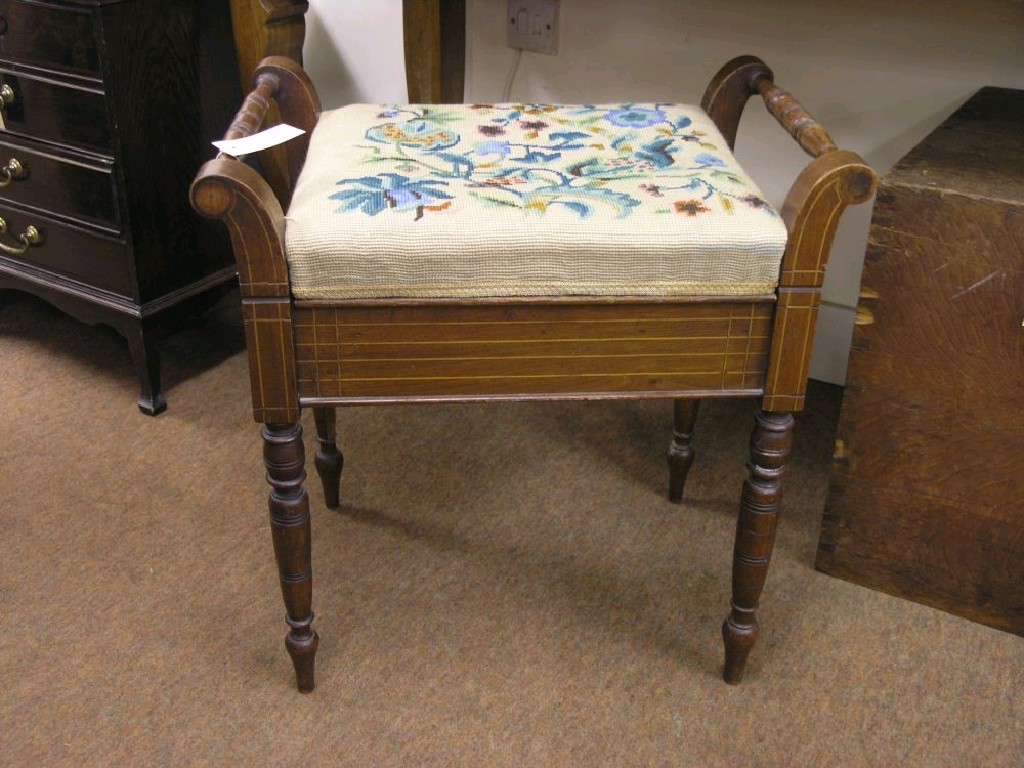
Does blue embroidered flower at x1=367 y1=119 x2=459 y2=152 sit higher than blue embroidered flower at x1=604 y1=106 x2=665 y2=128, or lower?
lower

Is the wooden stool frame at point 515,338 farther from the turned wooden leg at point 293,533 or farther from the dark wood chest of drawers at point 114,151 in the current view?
the dark wood chest of drawers at point 114,151

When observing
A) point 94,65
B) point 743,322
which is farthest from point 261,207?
point 94,65

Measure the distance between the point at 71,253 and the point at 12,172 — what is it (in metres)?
0.14

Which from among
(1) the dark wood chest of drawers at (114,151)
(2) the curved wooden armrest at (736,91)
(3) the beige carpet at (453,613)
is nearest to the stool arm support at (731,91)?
(2) the curved wooden armrest at (736,91)

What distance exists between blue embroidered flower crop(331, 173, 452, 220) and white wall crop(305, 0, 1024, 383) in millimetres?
743

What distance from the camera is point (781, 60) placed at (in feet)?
5.01

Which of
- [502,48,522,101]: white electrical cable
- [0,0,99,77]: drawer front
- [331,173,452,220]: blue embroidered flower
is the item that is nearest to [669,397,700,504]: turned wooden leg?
[331,173,452,220]: blue embroidered flower

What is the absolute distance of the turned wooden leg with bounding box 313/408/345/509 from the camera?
1316mm

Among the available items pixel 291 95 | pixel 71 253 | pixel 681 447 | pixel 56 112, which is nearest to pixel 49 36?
pixel 56 112

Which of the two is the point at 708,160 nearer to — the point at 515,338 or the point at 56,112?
the point at 515,338

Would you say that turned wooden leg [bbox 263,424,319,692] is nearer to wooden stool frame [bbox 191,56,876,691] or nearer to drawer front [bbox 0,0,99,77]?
wooden stool frame [bbox 191,56,876,691]

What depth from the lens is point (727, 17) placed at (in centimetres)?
154

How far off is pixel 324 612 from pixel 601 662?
0.31 m

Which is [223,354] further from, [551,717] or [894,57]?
[894,57]
